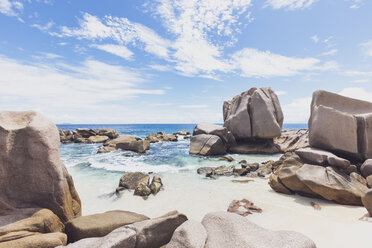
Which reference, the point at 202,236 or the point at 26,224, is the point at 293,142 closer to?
the point at 202,236

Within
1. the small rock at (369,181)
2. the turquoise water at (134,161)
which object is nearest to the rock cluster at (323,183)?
the small rock at (369,181)

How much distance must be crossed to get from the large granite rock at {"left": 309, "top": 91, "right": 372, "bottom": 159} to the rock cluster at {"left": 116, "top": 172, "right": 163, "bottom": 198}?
315 inches

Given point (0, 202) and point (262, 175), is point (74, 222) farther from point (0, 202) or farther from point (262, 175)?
point (262, 175)

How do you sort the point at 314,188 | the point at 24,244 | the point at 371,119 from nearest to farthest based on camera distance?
the point at 24,244
the point at 314,188
the point at 371,119

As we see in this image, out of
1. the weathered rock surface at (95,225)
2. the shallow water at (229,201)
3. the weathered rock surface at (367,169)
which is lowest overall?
the shallow water at (229,201)

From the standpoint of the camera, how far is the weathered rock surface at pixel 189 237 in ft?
9.78

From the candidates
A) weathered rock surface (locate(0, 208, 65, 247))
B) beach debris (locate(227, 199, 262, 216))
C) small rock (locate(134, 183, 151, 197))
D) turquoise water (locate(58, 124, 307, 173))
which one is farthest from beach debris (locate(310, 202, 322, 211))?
turquoise water (locate(58, 124, 307, 173))

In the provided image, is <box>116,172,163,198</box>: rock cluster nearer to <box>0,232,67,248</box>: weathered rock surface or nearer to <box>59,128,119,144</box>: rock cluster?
<box>0,232,67,248</box>: weathered rock surface

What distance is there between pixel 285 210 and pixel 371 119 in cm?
665

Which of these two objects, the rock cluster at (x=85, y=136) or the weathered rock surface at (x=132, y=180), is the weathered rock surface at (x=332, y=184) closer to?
the weathered rock surface at (x=132, y=180)

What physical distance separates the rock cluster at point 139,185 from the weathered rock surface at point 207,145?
8.93 metres

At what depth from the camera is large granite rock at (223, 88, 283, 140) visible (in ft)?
58.9

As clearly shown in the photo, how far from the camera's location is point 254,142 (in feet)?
62.7

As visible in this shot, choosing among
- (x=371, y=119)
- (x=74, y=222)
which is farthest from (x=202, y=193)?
(x=371, y=119)
